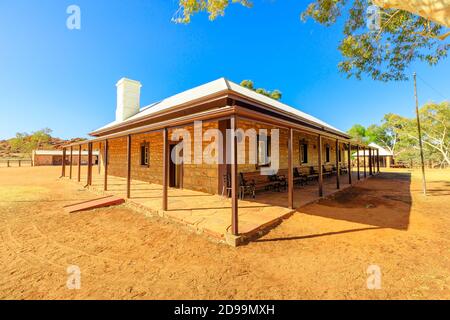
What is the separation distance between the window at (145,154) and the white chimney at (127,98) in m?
4.80

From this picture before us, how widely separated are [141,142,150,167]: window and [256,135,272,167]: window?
642 cm

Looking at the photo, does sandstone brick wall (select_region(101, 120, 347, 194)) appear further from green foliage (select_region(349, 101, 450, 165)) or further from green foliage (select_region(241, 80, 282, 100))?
green foliage (select_region(349, 101, 450, 165))

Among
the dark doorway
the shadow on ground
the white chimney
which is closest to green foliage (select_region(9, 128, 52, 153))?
the white chimney

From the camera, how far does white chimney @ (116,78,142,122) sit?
1486cm

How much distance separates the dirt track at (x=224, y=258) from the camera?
2469 mm

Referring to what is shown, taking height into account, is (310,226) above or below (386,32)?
below

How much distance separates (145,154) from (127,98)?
6.18 m

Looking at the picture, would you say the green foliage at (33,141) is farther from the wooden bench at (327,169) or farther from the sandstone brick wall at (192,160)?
the wooden bench at (327,169)

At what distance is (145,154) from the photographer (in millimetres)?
11703

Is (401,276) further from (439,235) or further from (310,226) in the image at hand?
(439,235)

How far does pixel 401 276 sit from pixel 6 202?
37.7ft

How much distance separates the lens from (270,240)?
156 inches

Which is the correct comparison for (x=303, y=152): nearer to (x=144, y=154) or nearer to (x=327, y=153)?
(x=327, y=153)
